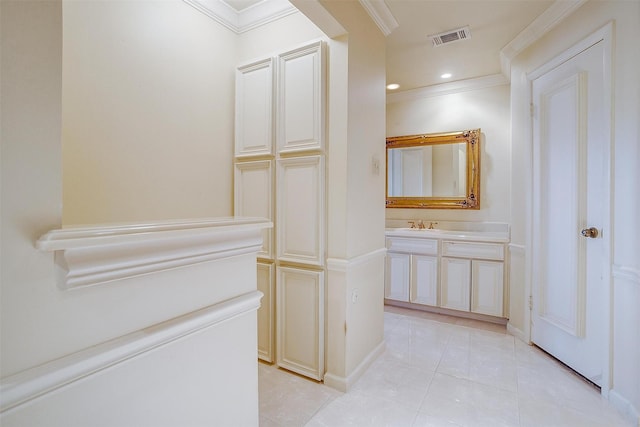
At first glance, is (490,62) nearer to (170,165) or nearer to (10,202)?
(170,165)

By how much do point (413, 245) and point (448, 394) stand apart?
1.64 metres

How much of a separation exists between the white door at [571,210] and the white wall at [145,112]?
2.44 meters

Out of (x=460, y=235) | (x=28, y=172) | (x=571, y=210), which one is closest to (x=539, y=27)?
(x=571, y=210)

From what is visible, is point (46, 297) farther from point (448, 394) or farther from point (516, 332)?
point (516, 332)

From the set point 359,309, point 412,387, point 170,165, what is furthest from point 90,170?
point 412,387

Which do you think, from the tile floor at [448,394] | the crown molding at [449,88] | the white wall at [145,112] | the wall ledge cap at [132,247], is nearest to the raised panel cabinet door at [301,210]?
the white wall at [145,112]

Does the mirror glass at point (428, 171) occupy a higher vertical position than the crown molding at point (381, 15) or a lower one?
lower

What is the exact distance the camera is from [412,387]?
6.47 feet

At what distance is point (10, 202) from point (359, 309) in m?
1.96

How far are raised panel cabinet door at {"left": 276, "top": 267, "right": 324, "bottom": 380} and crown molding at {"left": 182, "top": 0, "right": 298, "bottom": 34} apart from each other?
182 centimetres

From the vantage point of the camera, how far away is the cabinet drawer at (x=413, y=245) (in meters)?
3.23

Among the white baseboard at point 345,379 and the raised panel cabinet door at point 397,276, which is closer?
the white baseboard at point 345,379

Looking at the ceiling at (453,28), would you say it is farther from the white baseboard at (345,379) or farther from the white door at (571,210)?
the white baseboard at (345,379)

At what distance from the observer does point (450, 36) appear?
100 inches
